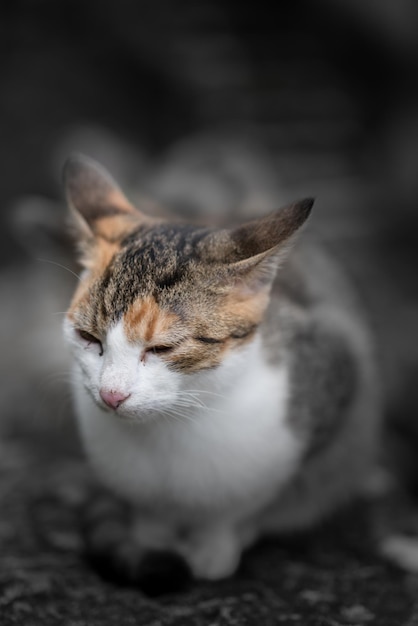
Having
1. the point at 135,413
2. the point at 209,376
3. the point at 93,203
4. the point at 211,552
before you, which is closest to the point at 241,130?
the point at 93,203

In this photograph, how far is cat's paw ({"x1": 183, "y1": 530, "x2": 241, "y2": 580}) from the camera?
7.66ft

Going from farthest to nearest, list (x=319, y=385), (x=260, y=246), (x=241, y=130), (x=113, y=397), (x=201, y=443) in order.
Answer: (x=241, y=130), (x=319, y=385), (x=201, y=443), (x=260, y=246), (x=113, y=397)

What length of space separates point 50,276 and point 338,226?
80.3 inches

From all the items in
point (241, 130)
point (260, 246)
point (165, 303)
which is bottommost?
point (165, 303)

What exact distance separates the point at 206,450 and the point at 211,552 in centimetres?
45

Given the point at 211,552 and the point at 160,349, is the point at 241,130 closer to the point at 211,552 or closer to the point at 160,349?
the point at 211,552

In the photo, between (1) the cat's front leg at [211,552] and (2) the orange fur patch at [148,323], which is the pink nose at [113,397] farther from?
(1) the cat's front leg at [211,552]

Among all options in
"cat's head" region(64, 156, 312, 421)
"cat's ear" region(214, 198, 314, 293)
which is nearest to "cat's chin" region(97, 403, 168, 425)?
"cat's head" region(64, 156, 312, 421)

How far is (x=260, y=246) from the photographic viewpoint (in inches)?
74.7

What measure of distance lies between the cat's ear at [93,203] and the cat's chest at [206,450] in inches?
18.2

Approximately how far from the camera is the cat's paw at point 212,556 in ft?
7.66

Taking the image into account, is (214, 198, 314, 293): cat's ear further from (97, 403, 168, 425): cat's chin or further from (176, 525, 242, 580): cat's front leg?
(176, 525, 242, 580): cat's front leg

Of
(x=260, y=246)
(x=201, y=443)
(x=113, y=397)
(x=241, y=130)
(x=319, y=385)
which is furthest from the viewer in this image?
(x=241, y=130)

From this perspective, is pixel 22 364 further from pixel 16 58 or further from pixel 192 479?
pixel 16 58
